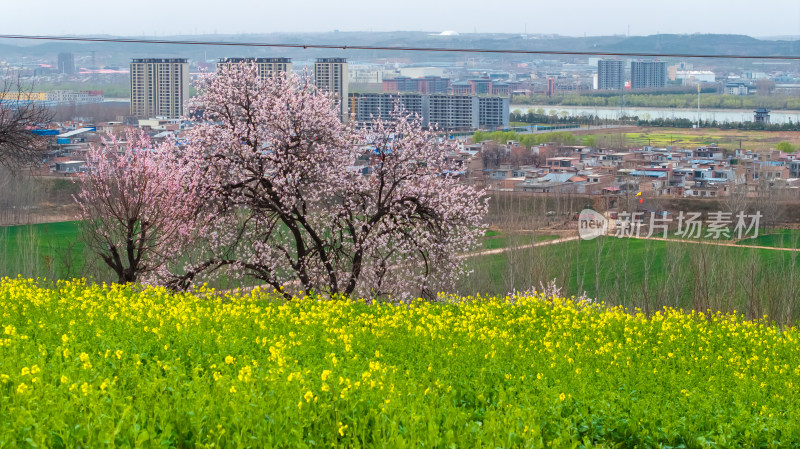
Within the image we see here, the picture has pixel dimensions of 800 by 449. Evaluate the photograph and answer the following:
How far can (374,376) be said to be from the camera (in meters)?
6.23

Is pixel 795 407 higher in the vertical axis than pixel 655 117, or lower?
lower

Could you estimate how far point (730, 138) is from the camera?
2314 inches

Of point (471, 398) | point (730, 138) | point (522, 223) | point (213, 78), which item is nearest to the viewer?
point (471, 398)

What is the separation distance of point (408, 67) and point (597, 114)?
20.2 meters

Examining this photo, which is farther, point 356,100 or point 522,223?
point 522,223

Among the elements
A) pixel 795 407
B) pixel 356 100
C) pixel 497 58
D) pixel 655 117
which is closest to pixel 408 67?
pixel 497 58

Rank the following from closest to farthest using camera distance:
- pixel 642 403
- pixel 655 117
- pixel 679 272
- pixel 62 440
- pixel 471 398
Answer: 1. pixel 62 440
2. pixel 642 403
3. pixel 471 398
4. pixel 679 272
5. pixel 655 117

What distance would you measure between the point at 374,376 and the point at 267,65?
15864 mm

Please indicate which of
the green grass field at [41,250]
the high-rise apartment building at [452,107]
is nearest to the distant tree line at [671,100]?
the high-rise apartment building at [452,107]

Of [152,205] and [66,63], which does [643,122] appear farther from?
[152,205]

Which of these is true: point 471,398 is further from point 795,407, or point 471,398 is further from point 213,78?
point 213,78

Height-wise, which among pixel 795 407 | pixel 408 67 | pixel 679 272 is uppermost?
pixel 408 67

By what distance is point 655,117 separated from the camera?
63.2 m

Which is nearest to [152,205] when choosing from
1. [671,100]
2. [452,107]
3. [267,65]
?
[267,65]
